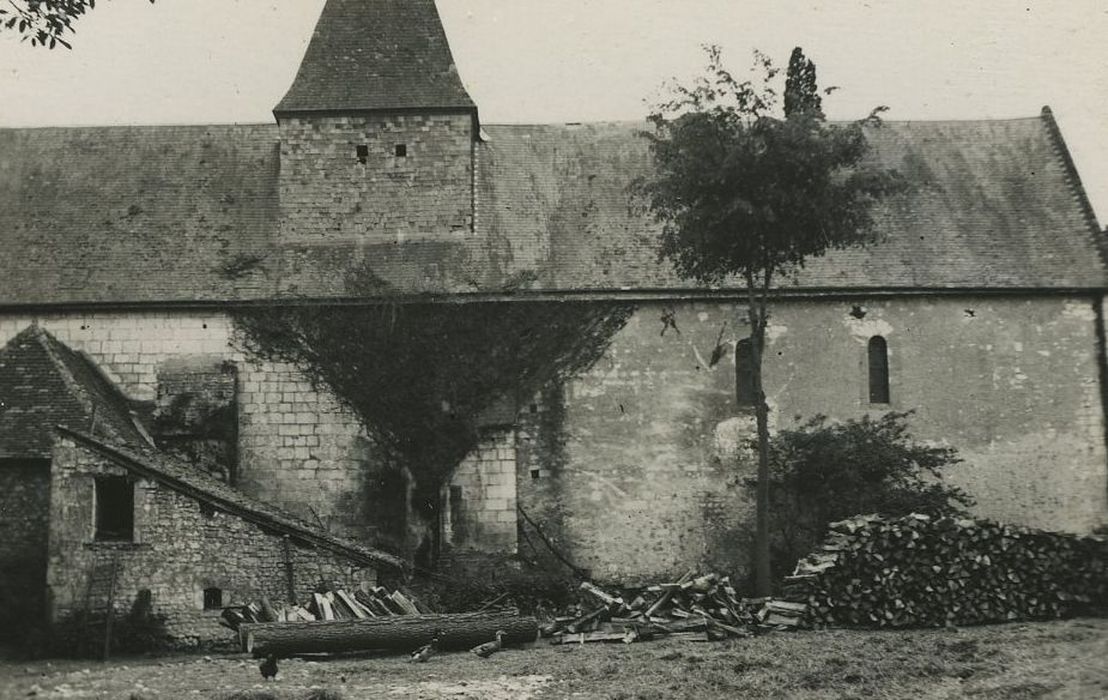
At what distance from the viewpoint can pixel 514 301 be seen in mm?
25141

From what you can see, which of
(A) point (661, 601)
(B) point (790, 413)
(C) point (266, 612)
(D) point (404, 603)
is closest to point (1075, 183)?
(B) point (790, 413)

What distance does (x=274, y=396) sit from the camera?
2494 cm

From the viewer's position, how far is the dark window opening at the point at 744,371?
25391 mm

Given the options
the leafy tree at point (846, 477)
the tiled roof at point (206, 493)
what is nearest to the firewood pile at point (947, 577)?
the leafy tree at point (846, 477)

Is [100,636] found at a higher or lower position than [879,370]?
lower

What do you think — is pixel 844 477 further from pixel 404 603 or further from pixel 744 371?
pixel 404 603

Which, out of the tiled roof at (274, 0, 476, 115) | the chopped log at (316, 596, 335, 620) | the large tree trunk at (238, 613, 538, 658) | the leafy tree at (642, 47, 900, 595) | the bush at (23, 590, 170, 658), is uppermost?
the tiled roof at (274, 0, 476, 115)

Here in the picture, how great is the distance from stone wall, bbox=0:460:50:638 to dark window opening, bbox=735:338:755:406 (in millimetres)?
14636

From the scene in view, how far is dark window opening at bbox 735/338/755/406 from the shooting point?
2539 centimetres

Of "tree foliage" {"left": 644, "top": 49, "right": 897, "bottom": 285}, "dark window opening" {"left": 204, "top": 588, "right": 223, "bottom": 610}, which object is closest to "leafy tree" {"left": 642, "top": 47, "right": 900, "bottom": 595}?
"tree foliage" {"left": 644, "top": 49, "right": 897, "bottom": 285}

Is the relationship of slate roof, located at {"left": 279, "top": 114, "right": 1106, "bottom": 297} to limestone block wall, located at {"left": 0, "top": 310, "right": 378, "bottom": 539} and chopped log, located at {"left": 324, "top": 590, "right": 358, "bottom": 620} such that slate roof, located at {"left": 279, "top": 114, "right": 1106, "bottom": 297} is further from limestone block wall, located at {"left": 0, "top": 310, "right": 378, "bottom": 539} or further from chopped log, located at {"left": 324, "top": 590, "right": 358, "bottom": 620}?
chopped log, located at {"left": 324, "top": 590, "right": 358, "bottom": 620}

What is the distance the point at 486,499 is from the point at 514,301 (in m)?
4.49

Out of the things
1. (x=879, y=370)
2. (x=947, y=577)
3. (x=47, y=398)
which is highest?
(x=879, y=370)

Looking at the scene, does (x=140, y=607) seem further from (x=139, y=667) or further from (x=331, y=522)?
(x=331, y=522)
